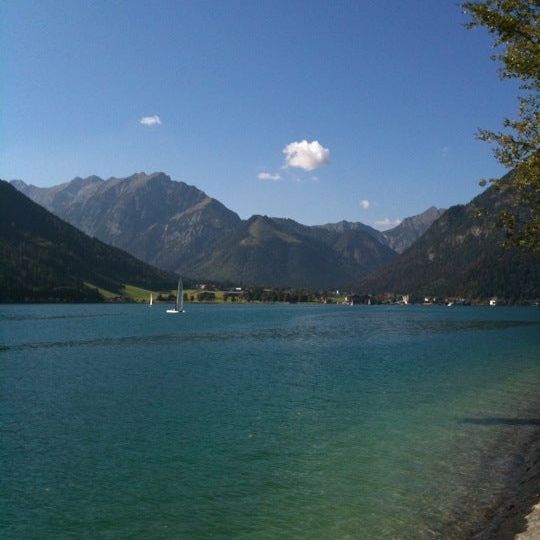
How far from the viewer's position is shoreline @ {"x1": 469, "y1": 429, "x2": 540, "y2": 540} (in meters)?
21.3

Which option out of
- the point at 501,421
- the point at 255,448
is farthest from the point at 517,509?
the point at 501,421

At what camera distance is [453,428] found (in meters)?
41.0

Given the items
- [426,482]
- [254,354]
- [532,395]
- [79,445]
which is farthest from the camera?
[254,354]

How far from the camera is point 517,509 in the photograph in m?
24.1

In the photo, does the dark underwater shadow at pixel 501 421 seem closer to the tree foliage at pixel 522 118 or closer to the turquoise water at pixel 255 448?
the turquoise water at pixel 255 448

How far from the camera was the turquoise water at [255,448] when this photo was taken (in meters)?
24.3

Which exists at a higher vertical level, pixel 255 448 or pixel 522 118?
pixel 522 118

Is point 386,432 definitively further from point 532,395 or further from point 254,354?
point 254,354

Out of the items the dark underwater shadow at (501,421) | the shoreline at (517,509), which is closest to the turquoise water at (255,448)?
the dark underwater shadow at (501,421)

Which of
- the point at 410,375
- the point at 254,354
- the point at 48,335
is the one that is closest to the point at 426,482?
the point at 410,375

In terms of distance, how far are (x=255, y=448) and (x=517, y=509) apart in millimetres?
16478

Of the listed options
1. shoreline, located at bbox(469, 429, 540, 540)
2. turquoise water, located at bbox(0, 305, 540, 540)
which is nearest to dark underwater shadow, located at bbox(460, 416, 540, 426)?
turquoise water, located at bbox(0, 305, 540, 540)

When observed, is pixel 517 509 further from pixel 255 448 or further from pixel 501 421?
pixel 501 421

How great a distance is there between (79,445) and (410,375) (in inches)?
1831
